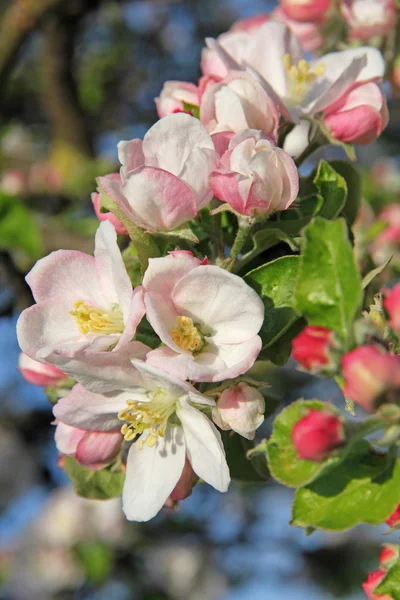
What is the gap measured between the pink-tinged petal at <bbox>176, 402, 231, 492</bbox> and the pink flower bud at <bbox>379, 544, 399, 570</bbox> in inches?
9.8

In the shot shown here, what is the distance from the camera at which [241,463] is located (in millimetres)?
1030

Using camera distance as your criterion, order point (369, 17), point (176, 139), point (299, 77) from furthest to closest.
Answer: point (369, 17) < point (299, 77) < point (176, 139)

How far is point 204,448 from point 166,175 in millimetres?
316

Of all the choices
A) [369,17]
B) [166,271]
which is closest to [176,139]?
[166,271]

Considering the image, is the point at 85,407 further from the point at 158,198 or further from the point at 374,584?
the point at 374,584

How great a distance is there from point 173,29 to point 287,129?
5.25 m

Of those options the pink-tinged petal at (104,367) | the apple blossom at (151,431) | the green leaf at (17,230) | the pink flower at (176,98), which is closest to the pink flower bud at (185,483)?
the apple blossom at (151,431)

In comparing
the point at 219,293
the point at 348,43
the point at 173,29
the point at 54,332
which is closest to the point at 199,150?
the point at 219,293

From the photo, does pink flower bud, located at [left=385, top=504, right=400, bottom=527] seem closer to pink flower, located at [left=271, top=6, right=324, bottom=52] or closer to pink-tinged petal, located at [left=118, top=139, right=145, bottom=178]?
pink-tinged petal, located at [left=118, top=139, right=145, bottom=178]

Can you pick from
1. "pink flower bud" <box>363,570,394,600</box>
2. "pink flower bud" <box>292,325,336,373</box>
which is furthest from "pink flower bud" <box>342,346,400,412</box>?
"pink flower bud" <box>363,570,394,600</box>

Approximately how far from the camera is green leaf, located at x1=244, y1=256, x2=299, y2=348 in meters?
0.89

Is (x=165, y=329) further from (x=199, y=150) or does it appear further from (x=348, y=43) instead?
(x=348, y=43)

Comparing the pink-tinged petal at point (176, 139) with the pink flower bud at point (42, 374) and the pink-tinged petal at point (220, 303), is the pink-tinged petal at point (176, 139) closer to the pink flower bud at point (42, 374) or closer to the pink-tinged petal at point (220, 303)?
the pink-tinged petal at point (220, 303)

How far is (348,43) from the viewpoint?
5.82 feet
